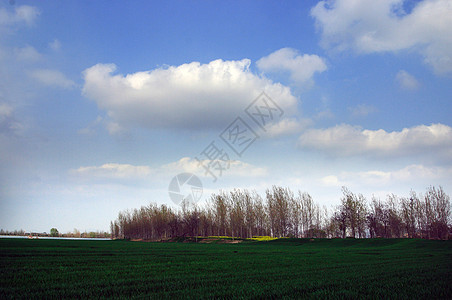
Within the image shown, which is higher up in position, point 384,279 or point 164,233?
point 384,279

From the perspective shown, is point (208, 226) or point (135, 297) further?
point (208, 226)

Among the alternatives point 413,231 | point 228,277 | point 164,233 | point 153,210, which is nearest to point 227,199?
point 164,233

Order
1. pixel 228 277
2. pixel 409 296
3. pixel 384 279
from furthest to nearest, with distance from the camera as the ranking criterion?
pixel 228 277
pixel 384 279
pixel 409 296

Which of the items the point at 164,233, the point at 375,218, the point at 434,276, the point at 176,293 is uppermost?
the point at 176,293

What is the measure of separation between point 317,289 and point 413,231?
2813 inches

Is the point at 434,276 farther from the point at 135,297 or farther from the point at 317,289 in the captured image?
the point at 135,297

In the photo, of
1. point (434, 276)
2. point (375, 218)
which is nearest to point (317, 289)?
point (434, 276)

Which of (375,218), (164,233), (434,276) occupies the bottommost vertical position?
(164,233)

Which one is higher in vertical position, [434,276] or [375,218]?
[434,276]

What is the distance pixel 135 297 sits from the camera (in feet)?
24.5

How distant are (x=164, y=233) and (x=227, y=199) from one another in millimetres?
31512

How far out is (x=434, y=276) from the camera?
1015 centimetres

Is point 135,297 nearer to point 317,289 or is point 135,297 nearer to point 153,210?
point 317,289

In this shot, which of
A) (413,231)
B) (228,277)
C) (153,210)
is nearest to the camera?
(228,277)
